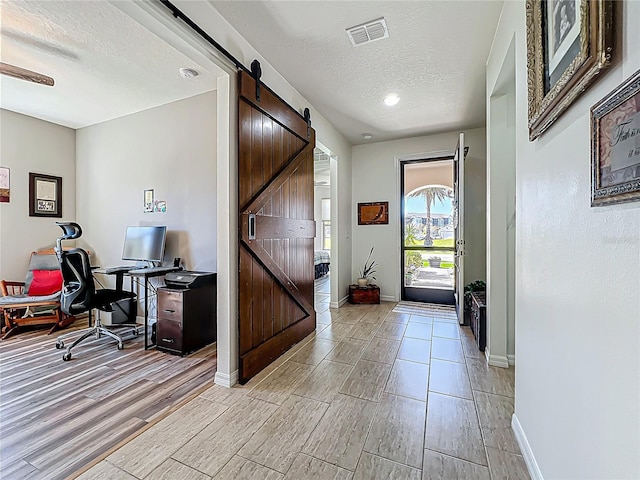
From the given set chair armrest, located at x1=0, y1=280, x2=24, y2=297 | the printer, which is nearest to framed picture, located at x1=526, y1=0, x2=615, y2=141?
the printer

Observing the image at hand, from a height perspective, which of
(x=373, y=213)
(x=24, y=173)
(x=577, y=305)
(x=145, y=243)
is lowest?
(x=577, y=305)

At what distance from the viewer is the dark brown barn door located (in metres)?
2.29

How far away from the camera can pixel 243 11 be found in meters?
2.00

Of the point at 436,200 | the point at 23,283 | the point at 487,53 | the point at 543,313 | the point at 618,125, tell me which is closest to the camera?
the point at 618,125

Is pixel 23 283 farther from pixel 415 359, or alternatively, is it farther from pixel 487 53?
pixel 487 53

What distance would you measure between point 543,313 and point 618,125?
0.84 meters

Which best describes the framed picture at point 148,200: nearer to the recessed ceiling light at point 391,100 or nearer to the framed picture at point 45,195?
the framed picture at point 45,195

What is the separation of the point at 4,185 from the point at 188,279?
9.48 feet

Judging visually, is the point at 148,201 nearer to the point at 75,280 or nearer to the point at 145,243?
the point at 145,243

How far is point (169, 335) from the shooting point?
286 centimetres

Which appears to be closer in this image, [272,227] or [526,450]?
[526,450]

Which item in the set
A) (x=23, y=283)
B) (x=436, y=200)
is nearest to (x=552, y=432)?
(x=436, y=200)

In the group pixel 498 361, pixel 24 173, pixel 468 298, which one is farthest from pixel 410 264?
pixel 24 173

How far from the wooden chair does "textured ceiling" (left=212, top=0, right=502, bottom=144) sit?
3.72 metres
